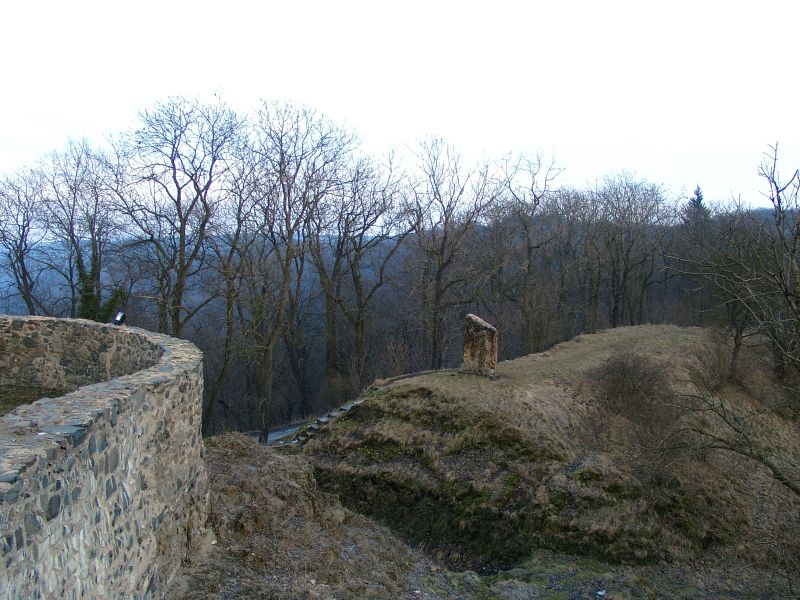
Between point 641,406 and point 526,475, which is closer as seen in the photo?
point 526,475

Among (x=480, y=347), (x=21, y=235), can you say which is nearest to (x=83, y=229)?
(x=21, y=235)

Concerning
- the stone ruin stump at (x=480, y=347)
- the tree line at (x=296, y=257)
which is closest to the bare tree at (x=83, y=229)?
the tree line at (x=296, y=257)

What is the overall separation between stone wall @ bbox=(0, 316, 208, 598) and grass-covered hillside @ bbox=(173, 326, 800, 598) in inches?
47.2

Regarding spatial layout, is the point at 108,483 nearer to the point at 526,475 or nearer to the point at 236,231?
the point at 526,475

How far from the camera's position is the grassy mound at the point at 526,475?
1060 centimetres

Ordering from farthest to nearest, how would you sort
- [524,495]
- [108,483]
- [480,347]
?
[480,347]
[524,495]
[108,483]

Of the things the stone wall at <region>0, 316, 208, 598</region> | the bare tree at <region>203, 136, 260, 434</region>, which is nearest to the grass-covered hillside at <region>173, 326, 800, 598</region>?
the stone wall at <region>0, 316, 208, 598</region>

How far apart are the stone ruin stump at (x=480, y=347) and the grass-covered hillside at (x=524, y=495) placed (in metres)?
0.45

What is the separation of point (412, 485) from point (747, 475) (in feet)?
24.2

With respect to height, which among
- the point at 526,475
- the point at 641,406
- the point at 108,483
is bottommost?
the point at 526,475

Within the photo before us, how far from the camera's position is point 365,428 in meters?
14.0

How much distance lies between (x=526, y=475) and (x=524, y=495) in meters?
0.55

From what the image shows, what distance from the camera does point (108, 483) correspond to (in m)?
4.37

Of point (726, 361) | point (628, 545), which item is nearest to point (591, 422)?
point (628, 545)
